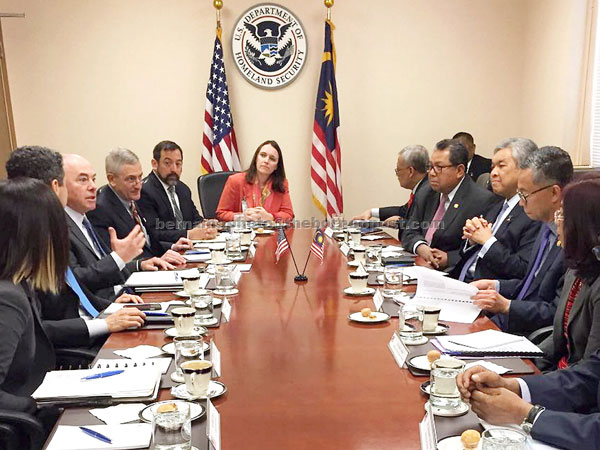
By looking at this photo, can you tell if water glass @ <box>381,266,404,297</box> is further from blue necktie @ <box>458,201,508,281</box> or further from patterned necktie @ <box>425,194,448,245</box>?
patterned necktie @ <box>425,194,448,245</box>

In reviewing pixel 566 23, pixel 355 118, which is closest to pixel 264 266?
pixel 355 118

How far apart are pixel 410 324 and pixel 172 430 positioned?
1.02 meters

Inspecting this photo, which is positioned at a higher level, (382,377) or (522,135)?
(522,135)

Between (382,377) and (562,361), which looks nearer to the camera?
(382,377)

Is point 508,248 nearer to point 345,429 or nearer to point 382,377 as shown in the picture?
point 382,377

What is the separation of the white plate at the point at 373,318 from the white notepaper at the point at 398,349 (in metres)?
0.21

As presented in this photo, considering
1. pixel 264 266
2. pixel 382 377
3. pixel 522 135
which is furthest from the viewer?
pixel 522 135

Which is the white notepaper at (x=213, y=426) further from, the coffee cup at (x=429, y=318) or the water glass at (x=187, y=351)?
the coffee cup at (x=429, y=318)

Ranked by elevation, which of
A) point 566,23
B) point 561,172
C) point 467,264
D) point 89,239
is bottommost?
point 467,264

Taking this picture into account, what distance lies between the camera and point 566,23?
5258 millimetres

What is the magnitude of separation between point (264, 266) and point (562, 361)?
5.51 feet

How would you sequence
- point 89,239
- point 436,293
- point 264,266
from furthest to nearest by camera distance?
point 264,266
point 89,239
point 436,293

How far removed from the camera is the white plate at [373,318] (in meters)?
2.16

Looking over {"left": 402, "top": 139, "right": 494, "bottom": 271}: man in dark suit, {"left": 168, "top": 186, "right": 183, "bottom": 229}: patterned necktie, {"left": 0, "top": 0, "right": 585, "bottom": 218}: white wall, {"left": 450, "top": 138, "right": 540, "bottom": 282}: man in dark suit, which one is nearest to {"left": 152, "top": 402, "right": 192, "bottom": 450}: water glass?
{"left": 450, "top": 138, "right": 540, "bottom": 282}: man in dark suit
